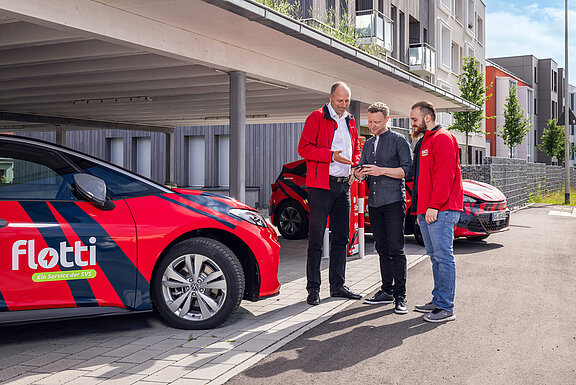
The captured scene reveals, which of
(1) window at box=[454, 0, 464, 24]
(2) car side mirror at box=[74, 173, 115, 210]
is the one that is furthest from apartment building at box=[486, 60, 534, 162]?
(2) car side mirror at box=[74, 173, 115, 210]

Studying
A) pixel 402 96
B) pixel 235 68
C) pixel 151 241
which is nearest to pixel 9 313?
pixel 151 241

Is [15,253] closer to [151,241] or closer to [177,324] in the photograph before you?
Answer: [151,241]

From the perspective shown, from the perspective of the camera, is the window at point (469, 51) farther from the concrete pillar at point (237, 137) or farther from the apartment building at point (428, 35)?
the concrete pillar at point (237, 137)

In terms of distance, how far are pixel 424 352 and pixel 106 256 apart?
8.19ft

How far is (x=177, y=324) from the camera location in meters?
5.42

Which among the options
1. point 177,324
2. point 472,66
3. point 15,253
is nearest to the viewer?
point 15,253

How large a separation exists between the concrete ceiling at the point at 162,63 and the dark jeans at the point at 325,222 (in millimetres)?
2132

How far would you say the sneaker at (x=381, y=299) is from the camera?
656 centimetres

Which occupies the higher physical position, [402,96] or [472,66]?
[472,66]

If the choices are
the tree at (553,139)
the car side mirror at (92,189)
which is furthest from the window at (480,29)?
the car side mirror at (92,189)

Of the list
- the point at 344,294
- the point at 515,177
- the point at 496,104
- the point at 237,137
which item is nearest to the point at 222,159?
the point at 515,177

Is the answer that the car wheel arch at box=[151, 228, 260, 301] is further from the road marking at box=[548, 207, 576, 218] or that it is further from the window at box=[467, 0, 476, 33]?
the window at box=[467, 0, 476, 33]

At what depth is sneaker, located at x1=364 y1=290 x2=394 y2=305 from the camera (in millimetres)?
6556

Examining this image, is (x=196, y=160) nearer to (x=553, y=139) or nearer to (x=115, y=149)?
(x=115, y=149)
